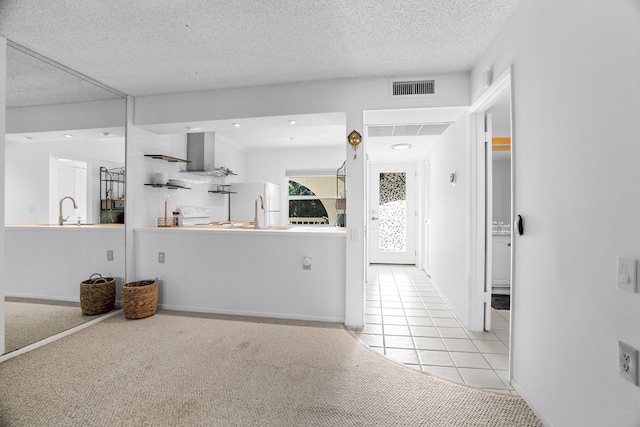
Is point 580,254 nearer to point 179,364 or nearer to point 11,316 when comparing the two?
point 179,364

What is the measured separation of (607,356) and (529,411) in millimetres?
820

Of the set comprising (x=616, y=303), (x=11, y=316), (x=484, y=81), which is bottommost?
(x=11, y=316)

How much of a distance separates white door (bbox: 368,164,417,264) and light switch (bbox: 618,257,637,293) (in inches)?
200

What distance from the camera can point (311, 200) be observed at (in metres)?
6.41

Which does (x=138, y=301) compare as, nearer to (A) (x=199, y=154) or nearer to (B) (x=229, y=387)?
(B) (x=229, y=387)

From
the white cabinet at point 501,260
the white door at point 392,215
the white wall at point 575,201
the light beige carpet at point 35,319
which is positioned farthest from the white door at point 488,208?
the light beige carpet at point 35,319

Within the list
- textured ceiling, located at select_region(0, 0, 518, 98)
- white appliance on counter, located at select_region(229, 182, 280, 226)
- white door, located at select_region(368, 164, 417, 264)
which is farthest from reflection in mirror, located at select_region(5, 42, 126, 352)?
white door, located at select_region(368, 164, 417, 264)

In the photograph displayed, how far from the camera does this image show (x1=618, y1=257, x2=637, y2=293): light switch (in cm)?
103

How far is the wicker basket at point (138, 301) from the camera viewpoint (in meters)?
3.07

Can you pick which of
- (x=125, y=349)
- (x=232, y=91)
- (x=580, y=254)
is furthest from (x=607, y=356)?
(x=232, y=91)

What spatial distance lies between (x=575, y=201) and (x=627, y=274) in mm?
416

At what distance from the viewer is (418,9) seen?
6.27ft

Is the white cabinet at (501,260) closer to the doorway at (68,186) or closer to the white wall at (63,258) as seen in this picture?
the white wall at (63,258)

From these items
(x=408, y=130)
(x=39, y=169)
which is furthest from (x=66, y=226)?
(x=408, y=130)
